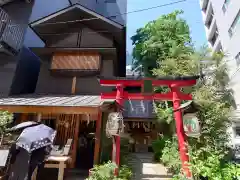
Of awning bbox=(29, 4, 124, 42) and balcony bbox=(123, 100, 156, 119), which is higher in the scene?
awning bbox=(29, 4, 124, 42)

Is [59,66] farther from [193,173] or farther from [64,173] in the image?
[193,173]

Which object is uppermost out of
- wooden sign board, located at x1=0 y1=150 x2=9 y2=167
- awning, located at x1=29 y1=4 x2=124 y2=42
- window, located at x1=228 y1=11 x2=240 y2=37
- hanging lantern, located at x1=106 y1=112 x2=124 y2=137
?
window, located at x1=228 y1=11 x2=240 y2=37

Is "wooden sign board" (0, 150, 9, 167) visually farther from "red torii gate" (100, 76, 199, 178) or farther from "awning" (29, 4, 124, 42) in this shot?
"awning" (29, 4, 124, 42)

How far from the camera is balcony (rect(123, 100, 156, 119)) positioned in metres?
13.9

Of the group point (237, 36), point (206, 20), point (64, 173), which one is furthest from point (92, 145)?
point (206, 20)

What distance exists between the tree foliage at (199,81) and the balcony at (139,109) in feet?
8.85

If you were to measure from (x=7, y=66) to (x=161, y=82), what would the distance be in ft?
28.8

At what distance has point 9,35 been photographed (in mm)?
9711

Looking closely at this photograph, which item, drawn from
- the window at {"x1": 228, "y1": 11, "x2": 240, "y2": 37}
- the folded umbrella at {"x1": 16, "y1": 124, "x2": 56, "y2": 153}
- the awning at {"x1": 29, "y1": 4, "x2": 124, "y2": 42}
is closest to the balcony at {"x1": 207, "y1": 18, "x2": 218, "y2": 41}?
the window at {"x1": 228, "y1": 11, "x2": 240, "y2": 37}

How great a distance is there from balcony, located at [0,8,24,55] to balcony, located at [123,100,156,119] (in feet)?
28.2

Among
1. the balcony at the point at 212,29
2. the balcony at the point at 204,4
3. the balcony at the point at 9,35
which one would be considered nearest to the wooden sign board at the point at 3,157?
the balcony at the point at 9,35

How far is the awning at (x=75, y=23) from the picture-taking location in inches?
408

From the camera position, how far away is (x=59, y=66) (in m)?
9.98

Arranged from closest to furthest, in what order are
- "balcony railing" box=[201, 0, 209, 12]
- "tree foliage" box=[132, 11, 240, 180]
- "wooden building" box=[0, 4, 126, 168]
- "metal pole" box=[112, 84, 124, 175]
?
"metal pole" box=[112, 84, 124, 175] → "tree foliage" box=[132, 11, 240, 180] → "wooden building" box=[0, 4, 126, 168] → "balcony railing" box=[201, 0, 209, 12]
